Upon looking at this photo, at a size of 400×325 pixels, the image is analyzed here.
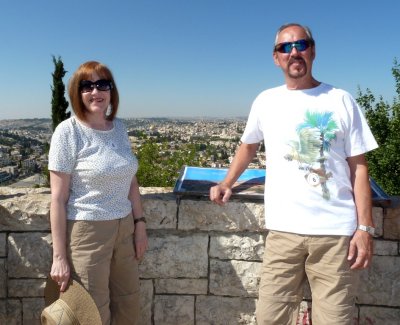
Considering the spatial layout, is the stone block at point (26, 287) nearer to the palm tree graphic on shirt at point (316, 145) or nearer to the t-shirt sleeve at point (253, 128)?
the t-shirt sleeve at point (253, 128)

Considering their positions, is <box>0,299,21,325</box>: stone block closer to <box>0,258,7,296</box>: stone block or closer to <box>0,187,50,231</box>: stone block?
<box>0,258,7,296</box>: stone block

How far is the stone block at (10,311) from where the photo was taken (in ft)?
7.32

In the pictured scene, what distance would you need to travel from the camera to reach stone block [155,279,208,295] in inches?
88.4

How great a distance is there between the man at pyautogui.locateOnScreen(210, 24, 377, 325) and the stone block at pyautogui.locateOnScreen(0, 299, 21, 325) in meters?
1.47

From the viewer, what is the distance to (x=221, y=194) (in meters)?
2.01

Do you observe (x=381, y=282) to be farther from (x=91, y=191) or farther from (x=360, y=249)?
(x=91, y=191)

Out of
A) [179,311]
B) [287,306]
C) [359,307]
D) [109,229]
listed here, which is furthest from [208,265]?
[359,307]

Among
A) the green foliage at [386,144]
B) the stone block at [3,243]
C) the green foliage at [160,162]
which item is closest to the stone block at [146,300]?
the stone block at [3,243]

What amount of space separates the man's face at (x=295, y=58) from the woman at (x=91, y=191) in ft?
2.67

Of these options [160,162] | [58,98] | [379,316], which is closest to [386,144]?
[160,162]

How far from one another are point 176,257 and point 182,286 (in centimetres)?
19

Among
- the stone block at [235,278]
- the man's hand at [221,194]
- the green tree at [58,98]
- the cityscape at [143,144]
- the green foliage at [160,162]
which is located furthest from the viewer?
the green tree at [58,98]

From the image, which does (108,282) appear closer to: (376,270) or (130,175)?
(130,175)

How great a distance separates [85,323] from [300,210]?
108 centimetres
